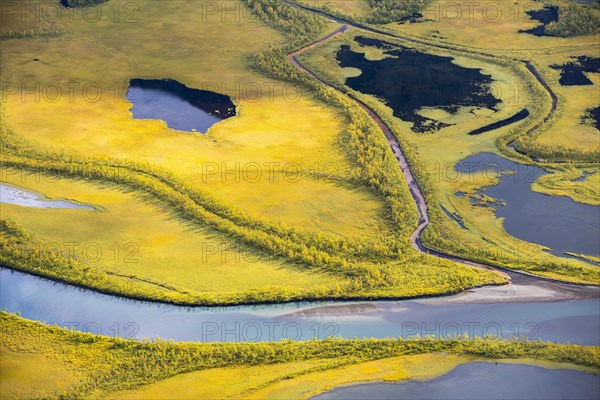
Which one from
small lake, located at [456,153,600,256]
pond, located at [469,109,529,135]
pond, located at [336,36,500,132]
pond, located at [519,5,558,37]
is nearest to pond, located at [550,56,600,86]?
pond, located at [519,5,558,37]

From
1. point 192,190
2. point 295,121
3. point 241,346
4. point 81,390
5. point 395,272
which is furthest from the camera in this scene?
point 295,121

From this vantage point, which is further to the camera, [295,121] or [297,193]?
[295,121]

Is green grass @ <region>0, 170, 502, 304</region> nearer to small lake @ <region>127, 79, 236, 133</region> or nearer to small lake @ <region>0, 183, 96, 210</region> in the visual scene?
small lake @ <region>0, 183, 96, 210</region>

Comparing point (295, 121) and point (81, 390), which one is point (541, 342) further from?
point (295, 121)

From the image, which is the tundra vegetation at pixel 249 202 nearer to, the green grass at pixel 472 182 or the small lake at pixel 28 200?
the green grass at pixel 472 182

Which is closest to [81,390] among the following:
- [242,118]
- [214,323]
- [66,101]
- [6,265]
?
[214,323]

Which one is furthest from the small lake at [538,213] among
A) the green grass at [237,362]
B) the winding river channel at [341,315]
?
the green grass at [237,362]

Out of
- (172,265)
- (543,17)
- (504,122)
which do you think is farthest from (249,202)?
(543,17)
